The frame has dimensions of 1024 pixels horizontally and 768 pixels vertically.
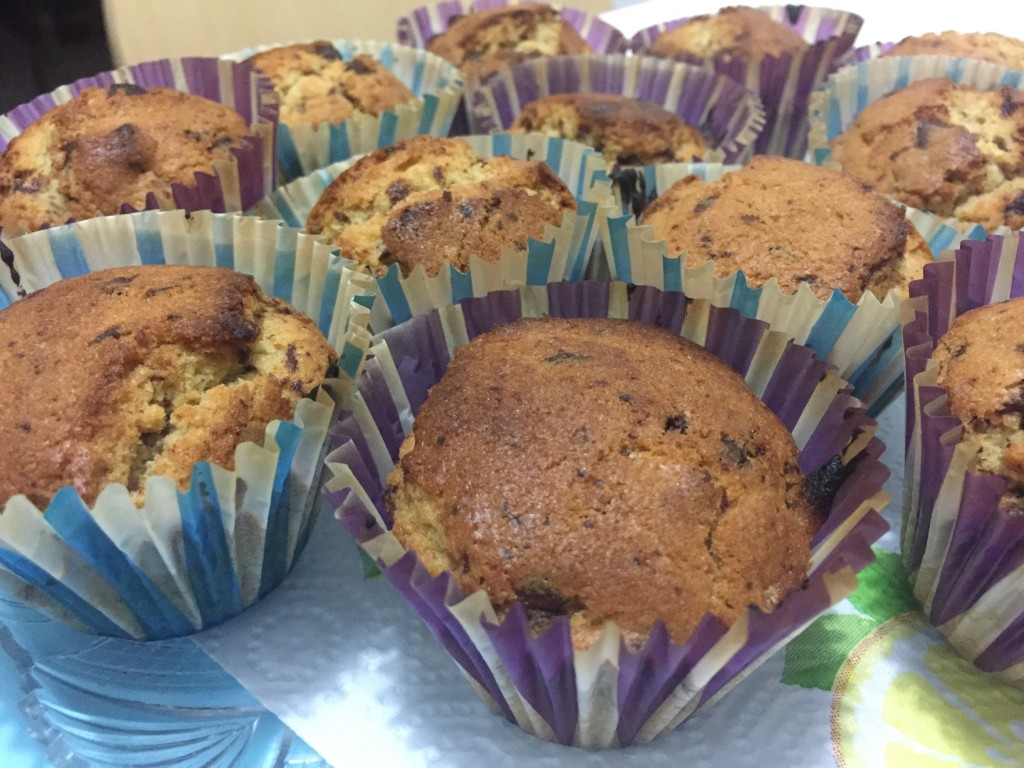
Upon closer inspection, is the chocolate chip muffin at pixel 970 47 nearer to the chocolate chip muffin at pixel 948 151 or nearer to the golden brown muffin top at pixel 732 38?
the golden brown muffin top at pixel 732 38

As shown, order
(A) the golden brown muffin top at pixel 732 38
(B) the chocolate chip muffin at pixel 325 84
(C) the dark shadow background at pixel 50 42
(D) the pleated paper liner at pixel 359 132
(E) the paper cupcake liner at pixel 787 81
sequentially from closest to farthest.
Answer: (D) the pleated paper liner at pixel 359 132 → (B) the chocolate chip muffin at pixel 325 84 → (E) the paper cupcake liner at pixel 787 81 → (A) the golden brown muffin top at pixel 732 38 → (C) the dark shadow background at pixel 50 42

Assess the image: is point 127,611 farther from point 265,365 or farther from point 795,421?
point 795,421

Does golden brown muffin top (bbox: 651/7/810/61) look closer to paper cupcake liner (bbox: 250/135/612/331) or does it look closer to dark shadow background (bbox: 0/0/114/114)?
paper cupcake liner (bbox: 250/135/612/331)

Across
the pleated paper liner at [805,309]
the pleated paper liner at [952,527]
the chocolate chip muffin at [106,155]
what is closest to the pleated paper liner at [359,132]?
the chocolate chip muffin at [106,155]

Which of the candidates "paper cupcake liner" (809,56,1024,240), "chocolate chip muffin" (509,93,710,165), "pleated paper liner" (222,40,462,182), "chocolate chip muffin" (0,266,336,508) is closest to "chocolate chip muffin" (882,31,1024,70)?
"paper cupcake liner" (809,56,1024,240)

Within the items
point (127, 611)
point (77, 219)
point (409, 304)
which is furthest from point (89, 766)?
point (77, 219)
